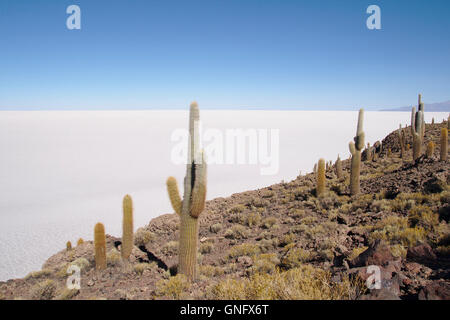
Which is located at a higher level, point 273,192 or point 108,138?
point 108,138

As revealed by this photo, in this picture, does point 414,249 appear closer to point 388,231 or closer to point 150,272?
point 388,231

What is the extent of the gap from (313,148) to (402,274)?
42.3 meters

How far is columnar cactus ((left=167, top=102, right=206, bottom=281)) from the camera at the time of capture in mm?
5938

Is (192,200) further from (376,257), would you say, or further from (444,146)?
(444,146)

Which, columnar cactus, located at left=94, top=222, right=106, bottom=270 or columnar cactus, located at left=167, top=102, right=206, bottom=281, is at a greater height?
columnar cactus, located at left=167, top=102, right=206, bottom=281

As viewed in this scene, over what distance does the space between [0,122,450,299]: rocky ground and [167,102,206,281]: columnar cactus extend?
45 centimetres

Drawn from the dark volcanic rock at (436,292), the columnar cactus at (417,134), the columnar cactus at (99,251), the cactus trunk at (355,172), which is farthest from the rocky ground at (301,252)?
the columnar cactus at (417,134)

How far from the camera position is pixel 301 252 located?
675 centimetres

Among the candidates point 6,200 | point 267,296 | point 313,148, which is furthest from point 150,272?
point 313,148

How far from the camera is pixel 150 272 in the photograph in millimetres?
6594

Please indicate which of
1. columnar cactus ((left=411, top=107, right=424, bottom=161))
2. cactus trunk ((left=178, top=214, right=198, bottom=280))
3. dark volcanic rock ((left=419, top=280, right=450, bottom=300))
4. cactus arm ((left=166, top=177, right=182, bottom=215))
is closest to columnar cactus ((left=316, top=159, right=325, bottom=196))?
columnar cactus ((left=411, top=107, right=424, bottom=161))

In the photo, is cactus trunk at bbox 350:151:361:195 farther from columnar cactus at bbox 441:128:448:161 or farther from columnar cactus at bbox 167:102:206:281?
columnar cactus at bbox 167:102:206:281

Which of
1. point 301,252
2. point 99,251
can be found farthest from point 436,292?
point 99,251

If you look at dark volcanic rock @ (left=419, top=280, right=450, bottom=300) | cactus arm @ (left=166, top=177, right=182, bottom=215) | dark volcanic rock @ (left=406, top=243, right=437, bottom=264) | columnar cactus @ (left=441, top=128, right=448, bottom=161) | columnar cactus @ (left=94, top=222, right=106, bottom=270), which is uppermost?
columnar cactus @ (left=441, top=128, right=448, bottom=161)
